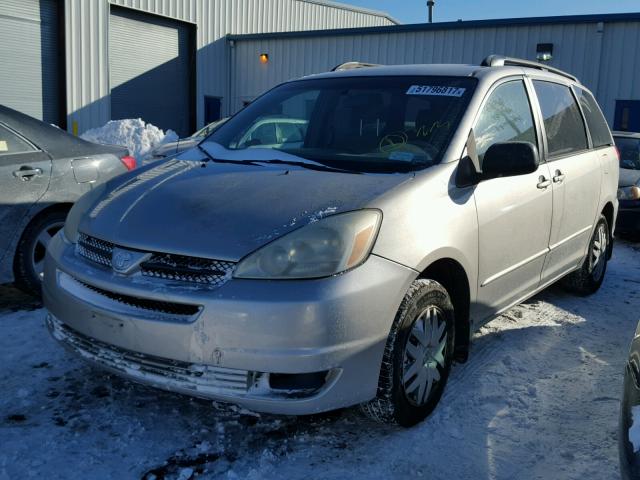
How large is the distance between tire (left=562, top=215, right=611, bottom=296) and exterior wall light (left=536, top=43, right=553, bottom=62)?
38.2 feet

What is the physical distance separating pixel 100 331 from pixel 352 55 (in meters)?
17.2

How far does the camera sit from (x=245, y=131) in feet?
13.6

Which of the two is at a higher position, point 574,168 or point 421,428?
point 574,168

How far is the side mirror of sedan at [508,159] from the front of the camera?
3.31 m

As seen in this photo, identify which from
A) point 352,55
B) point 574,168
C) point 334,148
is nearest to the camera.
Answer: point 334,148

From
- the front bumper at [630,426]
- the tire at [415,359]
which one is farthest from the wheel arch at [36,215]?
the front bumper at [630,426]

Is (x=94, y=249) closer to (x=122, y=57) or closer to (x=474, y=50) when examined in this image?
(x=474, y=50)

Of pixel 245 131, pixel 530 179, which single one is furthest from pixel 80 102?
pixel 530 179

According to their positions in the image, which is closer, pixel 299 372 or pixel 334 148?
pixel 299 372

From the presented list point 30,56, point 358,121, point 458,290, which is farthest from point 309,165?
point 30,56

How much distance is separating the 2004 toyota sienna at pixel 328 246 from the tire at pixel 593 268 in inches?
47.2

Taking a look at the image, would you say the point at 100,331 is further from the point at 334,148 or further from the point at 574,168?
the point at 574,168

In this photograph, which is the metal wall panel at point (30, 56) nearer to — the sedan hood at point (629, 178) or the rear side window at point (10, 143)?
the rear side window at point (10, 143)

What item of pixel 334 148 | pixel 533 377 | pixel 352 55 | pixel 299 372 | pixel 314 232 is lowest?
pixel 533 377
